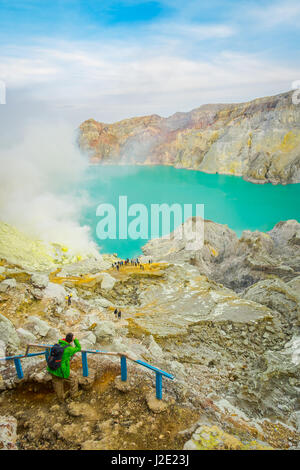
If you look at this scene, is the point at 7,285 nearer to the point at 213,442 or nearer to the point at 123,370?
the point at 123,370

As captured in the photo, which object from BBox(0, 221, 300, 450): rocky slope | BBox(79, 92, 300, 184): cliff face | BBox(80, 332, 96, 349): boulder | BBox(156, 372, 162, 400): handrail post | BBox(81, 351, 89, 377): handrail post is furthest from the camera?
BBox(79, 92, 300, 184): cliff face

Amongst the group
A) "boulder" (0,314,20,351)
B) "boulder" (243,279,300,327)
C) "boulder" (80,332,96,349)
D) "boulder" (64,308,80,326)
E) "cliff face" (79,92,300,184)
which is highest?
"cliff face" (79,92,300,184)

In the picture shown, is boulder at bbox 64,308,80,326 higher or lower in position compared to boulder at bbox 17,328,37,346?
lower

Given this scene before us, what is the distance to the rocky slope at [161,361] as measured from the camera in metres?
4.29

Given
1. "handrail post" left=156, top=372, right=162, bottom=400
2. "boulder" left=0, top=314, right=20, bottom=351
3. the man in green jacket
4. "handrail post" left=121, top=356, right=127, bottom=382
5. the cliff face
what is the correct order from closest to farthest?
"handrail post" left=156, top=372, right=162, bottom=400 < the man in green jacket < "handrail post" left=121, top=356, right=127, bottom=382 < "boulder" left=0, top=314, right=20, bottom=351 < the cliff face

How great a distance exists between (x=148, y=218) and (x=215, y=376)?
35.3 meters

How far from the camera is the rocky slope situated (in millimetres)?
4285

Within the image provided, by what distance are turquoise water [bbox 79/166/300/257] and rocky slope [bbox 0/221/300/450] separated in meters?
15.6

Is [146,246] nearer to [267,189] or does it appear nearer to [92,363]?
[92,363]

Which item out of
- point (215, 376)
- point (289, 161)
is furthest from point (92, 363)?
point (289, 161)

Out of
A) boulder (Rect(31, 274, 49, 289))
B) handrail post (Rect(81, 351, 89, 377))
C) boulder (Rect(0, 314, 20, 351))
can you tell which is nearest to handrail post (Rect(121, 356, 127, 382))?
handrail post (Rect(81, 351, 89, 377))

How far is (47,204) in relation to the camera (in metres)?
43.2

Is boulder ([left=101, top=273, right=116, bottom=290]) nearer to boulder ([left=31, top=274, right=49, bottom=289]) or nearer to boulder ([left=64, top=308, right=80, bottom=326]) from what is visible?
boulder ([left=31, top=274, right=49, bottom=289])

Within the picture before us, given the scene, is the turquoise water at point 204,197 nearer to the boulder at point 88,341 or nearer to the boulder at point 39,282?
the boulder at point 39,282
